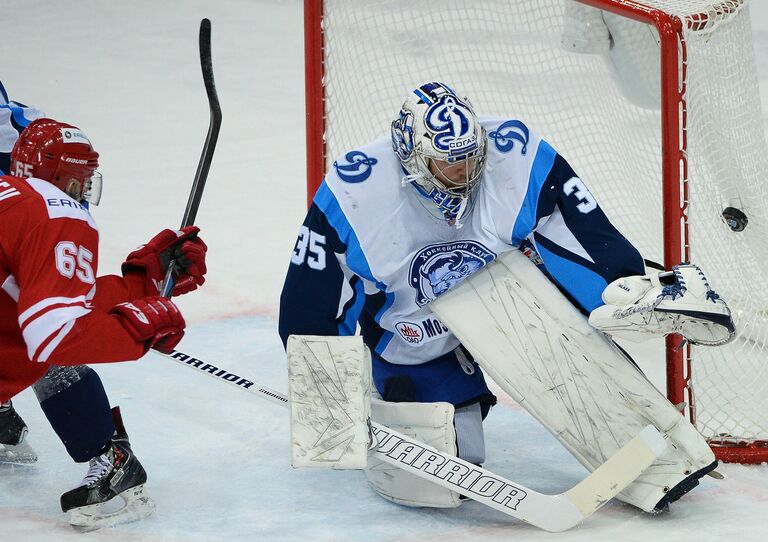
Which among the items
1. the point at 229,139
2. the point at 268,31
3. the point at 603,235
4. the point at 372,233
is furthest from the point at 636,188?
the point at 268,31

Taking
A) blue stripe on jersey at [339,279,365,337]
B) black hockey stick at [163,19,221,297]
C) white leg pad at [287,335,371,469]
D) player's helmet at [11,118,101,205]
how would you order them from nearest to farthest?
white leg pad at [287,335,371,469], player's helmet at [11,118,101,205], blue stripe on jersey at [339,279,365,337], black hockey stick at [163,19,221,297]

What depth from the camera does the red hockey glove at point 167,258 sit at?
2748mm

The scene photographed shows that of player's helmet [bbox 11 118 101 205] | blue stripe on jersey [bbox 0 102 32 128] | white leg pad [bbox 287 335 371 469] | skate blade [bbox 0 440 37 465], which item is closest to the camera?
white leg pad [bbox 287 335 371 469]

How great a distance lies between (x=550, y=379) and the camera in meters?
2.56

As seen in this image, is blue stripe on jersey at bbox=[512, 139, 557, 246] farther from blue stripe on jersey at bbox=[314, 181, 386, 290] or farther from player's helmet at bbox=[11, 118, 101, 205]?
player's helmet at bbox=[11, 118, 101, 205]

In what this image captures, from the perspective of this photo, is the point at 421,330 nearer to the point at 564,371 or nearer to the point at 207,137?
the point at 564,371

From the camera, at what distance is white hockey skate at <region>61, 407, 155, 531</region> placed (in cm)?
257

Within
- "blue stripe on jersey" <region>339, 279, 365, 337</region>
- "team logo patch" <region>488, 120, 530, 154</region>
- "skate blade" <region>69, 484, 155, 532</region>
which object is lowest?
"skate blade" <region>69, 484, 155, 532</region>

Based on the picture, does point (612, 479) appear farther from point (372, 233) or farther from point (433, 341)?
point (372, 233)

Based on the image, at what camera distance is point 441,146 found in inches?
94.3

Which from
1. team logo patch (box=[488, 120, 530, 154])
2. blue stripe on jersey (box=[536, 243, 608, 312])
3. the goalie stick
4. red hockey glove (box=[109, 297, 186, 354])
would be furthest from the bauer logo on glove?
red hockey glove (box=[109, 297, 186, 354])

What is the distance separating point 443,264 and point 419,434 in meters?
0.35

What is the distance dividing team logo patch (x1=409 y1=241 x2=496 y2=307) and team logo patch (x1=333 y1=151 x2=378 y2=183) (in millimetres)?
198

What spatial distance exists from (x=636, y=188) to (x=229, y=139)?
2516 mm
